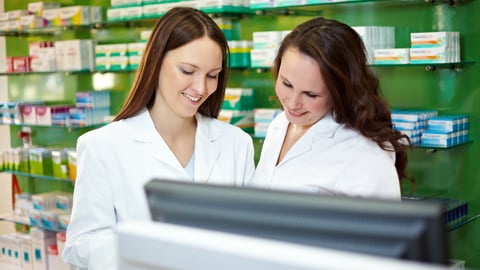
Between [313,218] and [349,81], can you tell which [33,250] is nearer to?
[349,81]

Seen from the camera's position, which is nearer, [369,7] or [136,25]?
[369,7]

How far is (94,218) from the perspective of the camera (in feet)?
6.95

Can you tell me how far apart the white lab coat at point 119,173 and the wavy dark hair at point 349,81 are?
456 mm

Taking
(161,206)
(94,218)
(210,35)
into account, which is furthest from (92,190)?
(161,206)

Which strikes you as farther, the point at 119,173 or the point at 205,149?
the point at 205,149

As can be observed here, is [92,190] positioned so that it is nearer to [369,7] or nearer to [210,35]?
[210,35]

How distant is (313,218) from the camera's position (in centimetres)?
106

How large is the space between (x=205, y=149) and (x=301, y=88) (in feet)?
1.36

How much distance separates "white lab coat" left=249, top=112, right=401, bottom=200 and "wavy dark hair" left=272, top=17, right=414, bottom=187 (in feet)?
0.14

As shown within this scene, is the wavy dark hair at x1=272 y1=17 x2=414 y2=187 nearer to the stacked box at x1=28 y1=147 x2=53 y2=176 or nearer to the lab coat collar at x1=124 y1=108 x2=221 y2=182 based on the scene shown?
the lab coat collar at x1=124 y1=108 x2=221 y2=182

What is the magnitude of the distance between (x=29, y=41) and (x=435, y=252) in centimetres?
572

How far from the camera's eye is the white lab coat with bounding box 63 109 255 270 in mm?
2119

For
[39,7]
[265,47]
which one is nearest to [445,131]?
[265,47]

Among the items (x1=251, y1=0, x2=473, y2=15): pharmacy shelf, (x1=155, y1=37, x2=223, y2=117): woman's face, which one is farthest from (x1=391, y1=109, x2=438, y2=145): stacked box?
(x1=155, y1=37, x2=223, y2=117): woman's face
